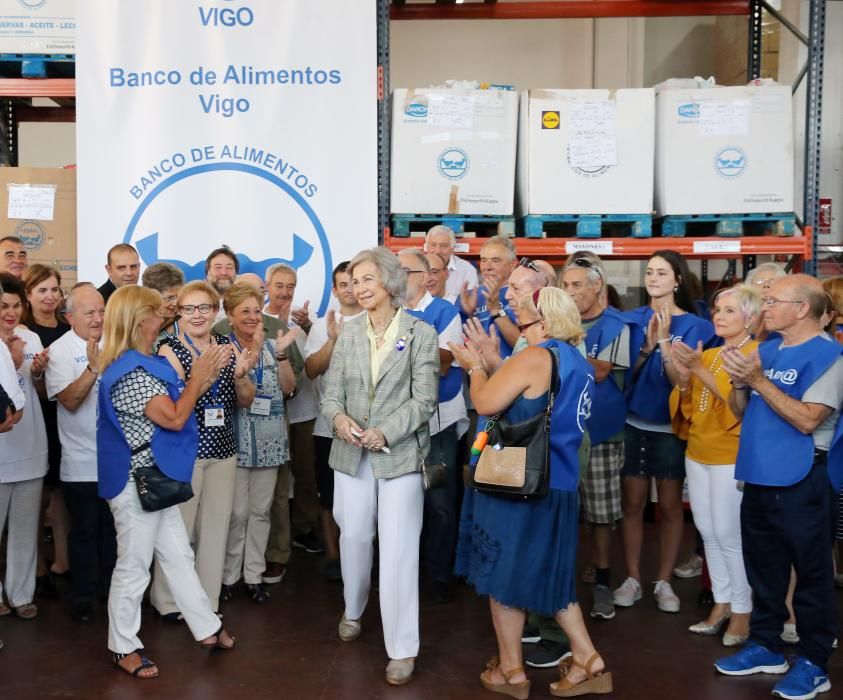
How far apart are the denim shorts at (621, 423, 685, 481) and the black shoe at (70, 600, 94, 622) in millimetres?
2937

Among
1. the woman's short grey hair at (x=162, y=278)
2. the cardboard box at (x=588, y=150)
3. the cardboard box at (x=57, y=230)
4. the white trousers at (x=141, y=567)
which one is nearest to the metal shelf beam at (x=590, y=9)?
the cardboard box at (x=588, y=150)

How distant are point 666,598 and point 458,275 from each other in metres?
2.44

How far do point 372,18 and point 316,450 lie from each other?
116 inches

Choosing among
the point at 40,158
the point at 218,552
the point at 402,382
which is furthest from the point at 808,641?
the point at 40,158

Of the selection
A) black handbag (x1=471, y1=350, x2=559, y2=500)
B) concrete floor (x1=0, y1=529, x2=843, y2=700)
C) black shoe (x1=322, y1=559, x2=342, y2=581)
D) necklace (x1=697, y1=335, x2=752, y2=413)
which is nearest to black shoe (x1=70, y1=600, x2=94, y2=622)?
concrete floor (x1=0, y1=529, x2=843, y2=700)

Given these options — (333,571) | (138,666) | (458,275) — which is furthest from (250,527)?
(458,275)

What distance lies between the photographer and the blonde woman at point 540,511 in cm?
364

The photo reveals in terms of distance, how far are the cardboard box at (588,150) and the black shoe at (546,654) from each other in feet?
9.82

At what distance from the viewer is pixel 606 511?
4.95 meters

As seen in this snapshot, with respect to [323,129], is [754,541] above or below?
below

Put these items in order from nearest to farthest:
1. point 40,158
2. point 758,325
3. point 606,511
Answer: point 758,325 < point 606,511 < point 40,158

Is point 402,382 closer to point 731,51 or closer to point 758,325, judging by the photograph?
point 758,325

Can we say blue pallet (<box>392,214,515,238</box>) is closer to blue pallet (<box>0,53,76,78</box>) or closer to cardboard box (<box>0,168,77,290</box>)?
cardboard box (<box>0,168,77,290</box>)

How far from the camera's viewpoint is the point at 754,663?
13.5 ft
